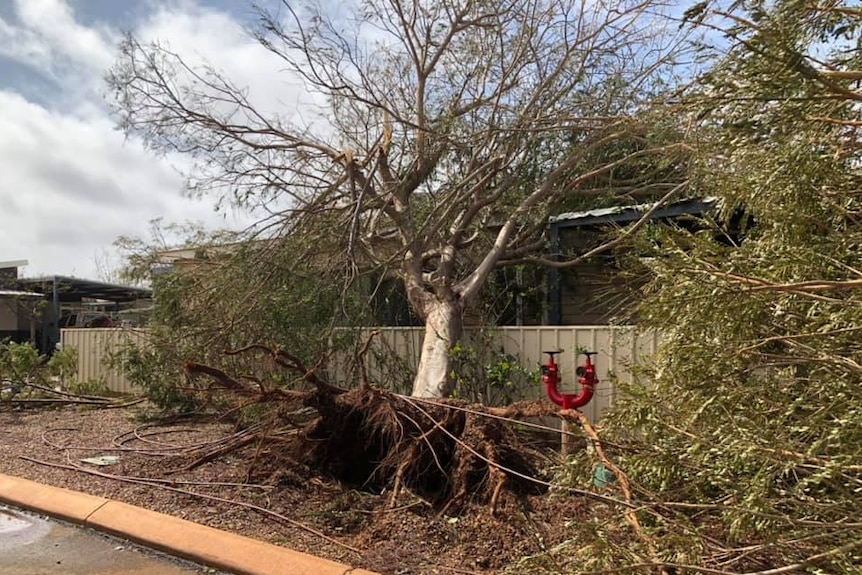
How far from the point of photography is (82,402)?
1188 cm

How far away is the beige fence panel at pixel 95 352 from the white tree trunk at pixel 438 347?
7070 millimetres

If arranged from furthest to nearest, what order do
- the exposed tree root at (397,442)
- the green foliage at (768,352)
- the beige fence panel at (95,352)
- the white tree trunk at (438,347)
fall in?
the beige fence panel at (95,352) → the white tree trunk at (438,347) → the exposed tree root at (397,442) → the green foliage at (768,352)

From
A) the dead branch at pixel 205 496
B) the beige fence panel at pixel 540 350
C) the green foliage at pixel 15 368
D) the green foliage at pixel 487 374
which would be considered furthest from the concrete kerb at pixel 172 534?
the green foliage at pixel 15 368

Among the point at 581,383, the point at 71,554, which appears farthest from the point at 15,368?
the point at 581,383

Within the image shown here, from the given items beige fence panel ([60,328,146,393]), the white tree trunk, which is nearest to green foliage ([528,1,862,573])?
the white tree trunk

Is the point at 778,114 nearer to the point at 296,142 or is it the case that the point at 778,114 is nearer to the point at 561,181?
the point at 561,181

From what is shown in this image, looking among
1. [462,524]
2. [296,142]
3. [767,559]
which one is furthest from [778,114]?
[296,142]

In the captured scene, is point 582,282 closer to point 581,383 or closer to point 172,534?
point 581,383

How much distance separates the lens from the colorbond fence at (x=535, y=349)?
7574 millimetres

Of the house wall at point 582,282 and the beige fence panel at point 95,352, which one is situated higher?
the house wall at point 582,282

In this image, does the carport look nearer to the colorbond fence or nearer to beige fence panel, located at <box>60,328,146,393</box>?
beige fence panel, located at <box>60,328,146,393</box>

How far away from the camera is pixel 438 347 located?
8727 millimetres

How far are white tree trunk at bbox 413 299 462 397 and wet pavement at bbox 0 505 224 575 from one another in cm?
396

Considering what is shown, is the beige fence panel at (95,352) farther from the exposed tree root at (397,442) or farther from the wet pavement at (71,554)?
the wet pavement at (71,554)
